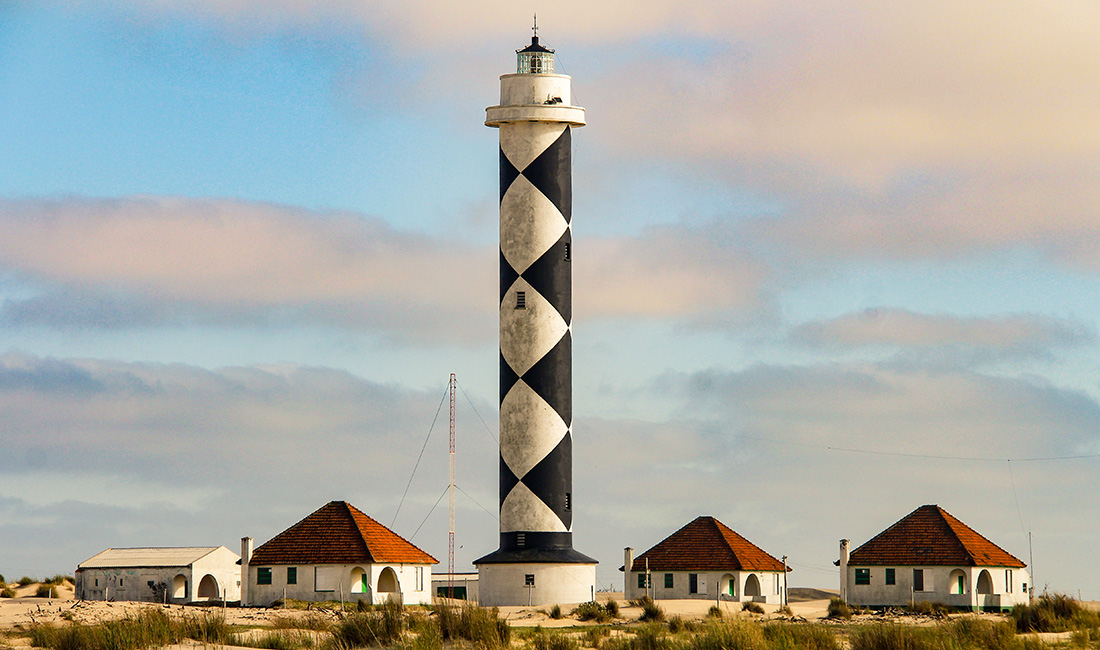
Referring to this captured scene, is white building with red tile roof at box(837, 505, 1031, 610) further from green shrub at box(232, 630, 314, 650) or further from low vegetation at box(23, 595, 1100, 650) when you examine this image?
green shrub at box(232, 630, 314, 650)

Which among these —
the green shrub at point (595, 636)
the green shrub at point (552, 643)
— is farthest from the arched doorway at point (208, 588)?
the green shrub at point (552, 643)

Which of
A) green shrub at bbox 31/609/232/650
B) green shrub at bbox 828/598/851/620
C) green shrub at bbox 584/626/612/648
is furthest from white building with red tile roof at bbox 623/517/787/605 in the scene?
green shrub at bbox 31/609/232/650

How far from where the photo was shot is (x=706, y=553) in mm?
51469

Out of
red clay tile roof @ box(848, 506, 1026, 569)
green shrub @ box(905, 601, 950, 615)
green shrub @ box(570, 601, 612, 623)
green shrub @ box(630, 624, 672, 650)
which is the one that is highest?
red clay tile roof @ box(848, 506, 1026, 569)

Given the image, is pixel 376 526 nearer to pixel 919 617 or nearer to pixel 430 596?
pixel 430 596

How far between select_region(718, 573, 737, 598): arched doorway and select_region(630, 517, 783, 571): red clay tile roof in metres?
0.38

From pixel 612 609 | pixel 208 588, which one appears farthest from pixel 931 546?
pixel 208 588

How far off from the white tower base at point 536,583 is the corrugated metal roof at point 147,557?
45.5ft

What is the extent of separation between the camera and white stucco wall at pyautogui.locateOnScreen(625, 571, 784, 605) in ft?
166

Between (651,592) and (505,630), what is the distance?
27.6 m

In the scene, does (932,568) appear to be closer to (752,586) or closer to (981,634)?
(752,586)

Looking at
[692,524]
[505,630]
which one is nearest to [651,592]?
[692,524]

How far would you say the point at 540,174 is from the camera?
39969 mm

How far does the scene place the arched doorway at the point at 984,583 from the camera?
48.9m
